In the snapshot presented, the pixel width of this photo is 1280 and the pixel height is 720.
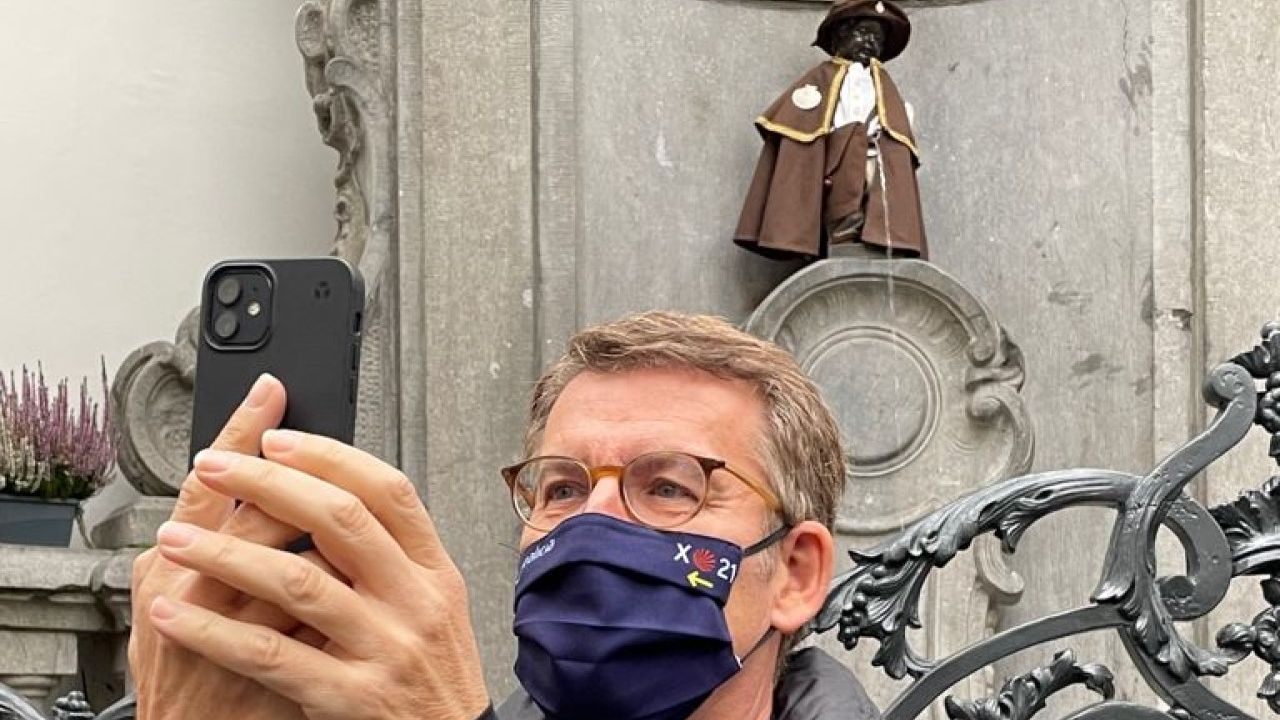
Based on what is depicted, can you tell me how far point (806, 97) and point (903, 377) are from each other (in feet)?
2.28

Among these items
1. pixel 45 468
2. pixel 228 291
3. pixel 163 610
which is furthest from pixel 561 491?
pixel 45 468

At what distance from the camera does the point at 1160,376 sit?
6328 mm

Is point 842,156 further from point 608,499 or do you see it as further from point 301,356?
point 301,356

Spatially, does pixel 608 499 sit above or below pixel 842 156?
below

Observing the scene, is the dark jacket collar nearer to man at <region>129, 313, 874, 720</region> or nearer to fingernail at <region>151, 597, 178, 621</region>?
man at <region>129, 313, 874, 720</region>

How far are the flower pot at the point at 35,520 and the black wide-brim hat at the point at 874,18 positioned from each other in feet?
6.61

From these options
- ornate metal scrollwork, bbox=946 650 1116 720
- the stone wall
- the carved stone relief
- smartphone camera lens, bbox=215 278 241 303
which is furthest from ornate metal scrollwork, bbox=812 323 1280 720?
the carved stone relief

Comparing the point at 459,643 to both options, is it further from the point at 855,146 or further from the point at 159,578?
the point at 855,146

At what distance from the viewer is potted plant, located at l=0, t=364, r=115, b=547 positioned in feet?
19.1

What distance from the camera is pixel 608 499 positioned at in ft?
6.97

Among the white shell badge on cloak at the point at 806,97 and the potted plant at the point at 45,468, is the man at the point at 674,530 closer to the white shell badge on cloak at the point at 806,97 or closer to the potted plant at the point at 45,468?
the potted plant at the point at 45,468

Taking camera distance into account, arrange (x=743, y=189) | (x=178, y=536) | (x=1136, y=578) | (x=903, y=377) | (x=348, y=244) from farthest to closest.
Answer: (x=743, y=189) < (x=348, y=244) < (x=903, y=377) < (x=1136, y=578) < (x=178, y=536)

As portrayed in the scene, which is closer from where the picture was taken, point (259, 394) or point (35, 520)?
point (259, 394)

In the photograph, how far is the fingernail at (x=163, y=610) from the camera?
1.27m
